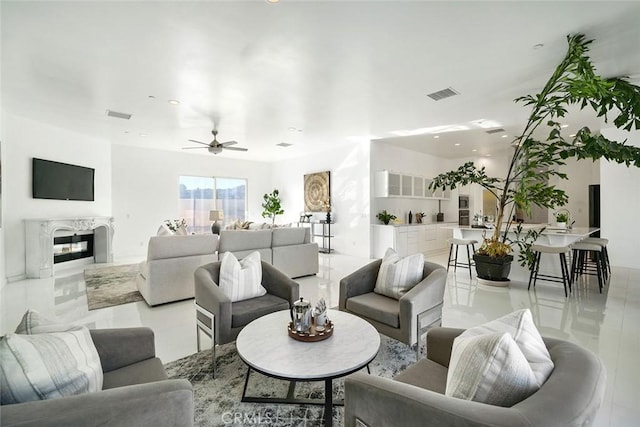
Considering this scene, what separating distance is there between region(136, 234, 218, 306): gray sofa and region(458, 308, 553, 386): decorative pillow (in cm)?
379

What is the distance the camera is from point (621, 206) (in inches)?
228

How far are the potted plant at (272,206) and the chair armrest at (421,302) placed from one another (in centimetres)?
769

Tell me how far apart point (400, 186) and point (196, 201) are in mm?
6204

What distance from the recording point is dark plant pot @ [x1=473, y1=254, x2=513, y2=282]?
15.4ft

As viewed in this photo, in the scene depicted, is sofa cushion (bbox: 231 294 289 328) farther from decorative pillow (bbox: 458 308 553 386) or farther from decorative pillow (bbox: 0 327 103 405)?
decorative pillow (bbox: 458 308 553 386)

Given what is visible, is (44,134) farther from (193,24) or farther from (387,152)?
(387,152)

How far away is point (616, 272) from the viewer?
5.47 meters

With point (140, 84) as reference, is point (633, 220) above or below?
below

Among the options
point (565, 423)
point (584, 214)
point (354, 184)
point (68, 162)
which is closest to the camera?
point (565, 423)

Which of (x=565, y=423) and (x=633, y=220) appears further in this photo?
(x=633, y=220)

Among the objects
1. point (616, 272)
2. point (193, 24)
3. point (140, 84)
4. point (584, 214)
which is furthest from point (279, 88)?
point (584, 214)

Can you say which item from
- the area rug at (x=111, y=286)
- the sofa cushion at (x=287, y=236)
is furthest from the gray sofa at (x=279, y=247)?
the area rug at (x=111, y=286)

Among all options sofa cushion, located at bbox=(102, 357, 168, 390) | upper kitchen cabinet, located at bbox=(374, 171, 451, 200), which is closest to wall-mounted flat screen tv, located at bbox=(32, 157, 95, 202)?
sofa cushion, located at bbox=(102, 357, 168, 390)

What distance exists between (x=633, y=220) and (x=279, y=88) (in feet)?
23.3
